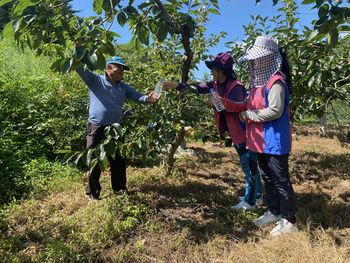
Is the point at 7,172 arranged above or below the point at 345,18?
below

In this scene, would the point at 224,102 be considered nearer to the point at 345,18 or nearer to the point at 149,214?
the point at 345,18

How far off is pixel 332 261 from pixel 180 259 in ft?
3.43

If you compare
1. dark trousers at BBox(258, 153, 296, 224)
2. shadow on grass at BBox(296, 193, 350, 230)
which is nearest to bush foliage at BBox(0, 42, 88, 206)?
dark trousers at BBox(258, 153, 296, 224)

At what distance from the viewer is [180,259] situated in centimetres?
167

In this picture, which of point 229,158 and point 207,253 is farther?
point 229,158

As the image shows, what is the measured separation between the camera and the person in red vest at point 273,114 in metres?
1.72

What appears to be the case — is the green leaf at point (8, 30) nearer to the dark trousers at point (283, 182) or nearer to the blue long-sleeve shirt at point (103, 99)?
the blue long-sleeve shirt at point (103, 99)

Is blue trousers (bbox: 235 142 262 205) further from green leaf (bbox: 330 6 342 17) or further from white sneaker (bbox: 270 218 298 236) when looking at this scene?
green leaf (bbox: 330 6 342 17)

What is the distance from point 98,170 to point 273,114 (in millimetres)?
1842

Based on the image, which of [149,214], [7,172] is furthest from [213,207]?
[7,172]

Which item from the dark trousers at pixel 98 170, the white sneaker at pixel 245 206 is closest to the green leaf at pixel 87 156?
the dark trousers at pixel 98 170

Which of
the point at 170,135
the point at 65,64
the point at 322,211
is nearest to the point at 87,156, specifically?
the point at 65,64

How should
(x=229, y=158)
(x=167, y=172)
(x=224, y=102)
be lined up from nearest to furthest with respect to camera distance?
(x=224, y=102) → (x=167, y=172) → (x=229, y=158)

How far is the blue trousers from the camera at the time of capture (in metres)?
2.27
